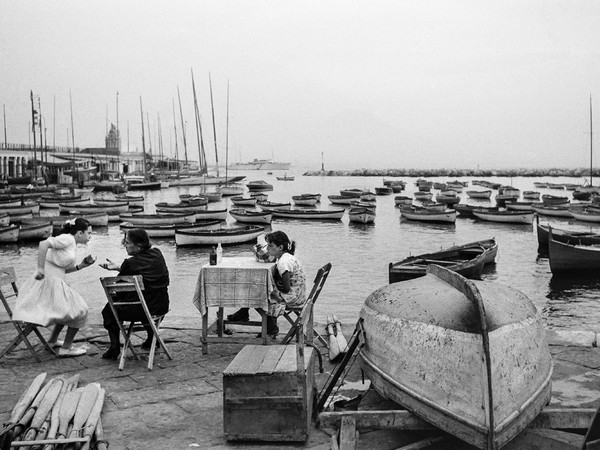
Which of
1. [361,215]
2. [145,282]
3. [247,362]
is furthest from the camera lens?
[361,215]

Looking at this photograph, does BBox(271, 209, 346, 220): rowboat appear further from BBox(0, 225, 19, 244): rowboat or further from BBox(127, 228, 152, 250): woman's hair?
BBox(127, 228, 152, 250): woman's hair

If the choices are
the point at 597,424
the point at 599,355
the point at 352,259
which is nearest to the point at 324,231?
the point at 352,259

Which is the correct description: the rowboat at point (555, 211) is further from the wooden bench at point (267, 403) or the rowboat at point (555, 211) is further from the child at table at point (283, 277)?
the wooden bench at point (267, 403)

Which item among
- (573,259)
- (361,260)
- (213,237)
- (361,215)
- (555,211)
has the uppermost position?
(361,215)

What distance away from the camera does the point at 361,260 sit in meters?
28.0

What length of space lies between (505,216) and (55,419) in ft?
138

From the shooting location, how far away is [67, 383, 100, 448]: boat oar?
4637mm

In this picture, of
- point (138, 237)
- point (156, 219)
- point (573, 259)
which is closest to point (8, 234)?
point (156, 219)

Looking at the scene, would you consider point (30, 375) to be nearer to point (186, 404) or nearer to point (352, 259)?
point (186, 404)

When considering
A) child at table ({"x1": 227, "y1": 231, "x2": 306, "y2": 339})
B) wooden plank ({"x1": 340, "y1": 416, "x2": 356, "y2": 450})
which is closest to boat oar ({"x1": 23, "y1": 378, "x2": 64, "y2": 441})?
wooden plank ({"x1": 340, "y1": 416, "x2": 356, "y2": 450})

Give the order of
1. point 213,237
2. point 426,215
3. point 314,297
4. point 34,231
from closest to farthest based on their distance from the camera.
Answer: point 314,297 < point 213,237 < point 34,231 < point 426,215

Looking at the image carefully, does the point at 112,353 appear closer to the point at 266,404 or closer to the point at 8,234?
the point at 266,404

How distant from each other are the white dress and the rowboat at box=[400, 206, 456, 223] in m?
38.6

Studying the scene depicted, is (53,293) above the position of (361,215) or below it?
above
